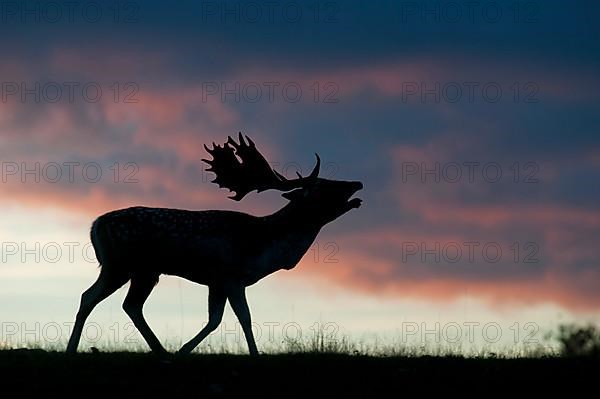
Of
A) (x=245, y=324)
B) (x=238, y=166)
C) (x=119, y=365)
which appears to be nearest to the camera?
(x=119, y=365)

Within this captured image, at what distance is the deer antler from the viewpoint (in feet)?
63.1

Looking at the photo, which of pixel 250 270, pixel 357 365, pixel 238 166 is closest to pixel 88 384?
pixel 357 365

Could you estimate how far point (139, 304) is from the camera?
18094 millimetres

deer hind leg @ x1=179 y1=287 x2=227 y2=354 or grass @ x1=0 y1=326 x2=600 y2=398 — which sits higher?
deer hind leg @ x1=179 y1=287 x2=227 y2=354

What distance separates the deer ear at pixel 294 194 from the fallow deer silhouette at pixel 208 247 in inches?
0.9

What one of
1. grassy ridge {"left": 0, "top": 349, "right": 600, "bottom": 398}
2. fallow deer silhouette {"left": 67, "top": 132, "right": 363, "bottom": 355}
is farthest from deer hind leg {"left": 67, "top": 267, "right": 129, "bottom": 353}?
grassy ridge {"left": 0, "top": 349, "right": 600, "bottom": 398}

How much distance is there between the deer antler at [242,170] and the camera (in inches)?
757

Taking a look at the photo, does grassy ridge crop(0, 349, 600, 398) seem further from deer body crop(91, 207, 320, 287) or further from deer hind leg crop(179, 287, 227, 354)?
deer body crop(91, 207, 320, 287)

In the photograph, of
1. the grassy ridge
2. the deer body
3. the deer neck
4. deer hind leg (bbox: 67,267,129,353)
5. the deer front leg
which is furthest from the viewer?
the deer neck

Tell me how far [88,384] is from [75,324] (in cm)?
413

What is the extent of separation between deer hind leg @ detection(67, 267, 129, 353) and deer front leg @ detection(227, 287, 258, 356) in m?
1.67

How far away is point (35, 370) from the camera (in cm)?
1416

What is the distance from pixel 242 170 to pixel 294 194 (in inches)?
47.0

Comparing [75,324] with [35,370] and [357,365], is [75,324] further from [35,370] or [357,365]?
[357,365]
